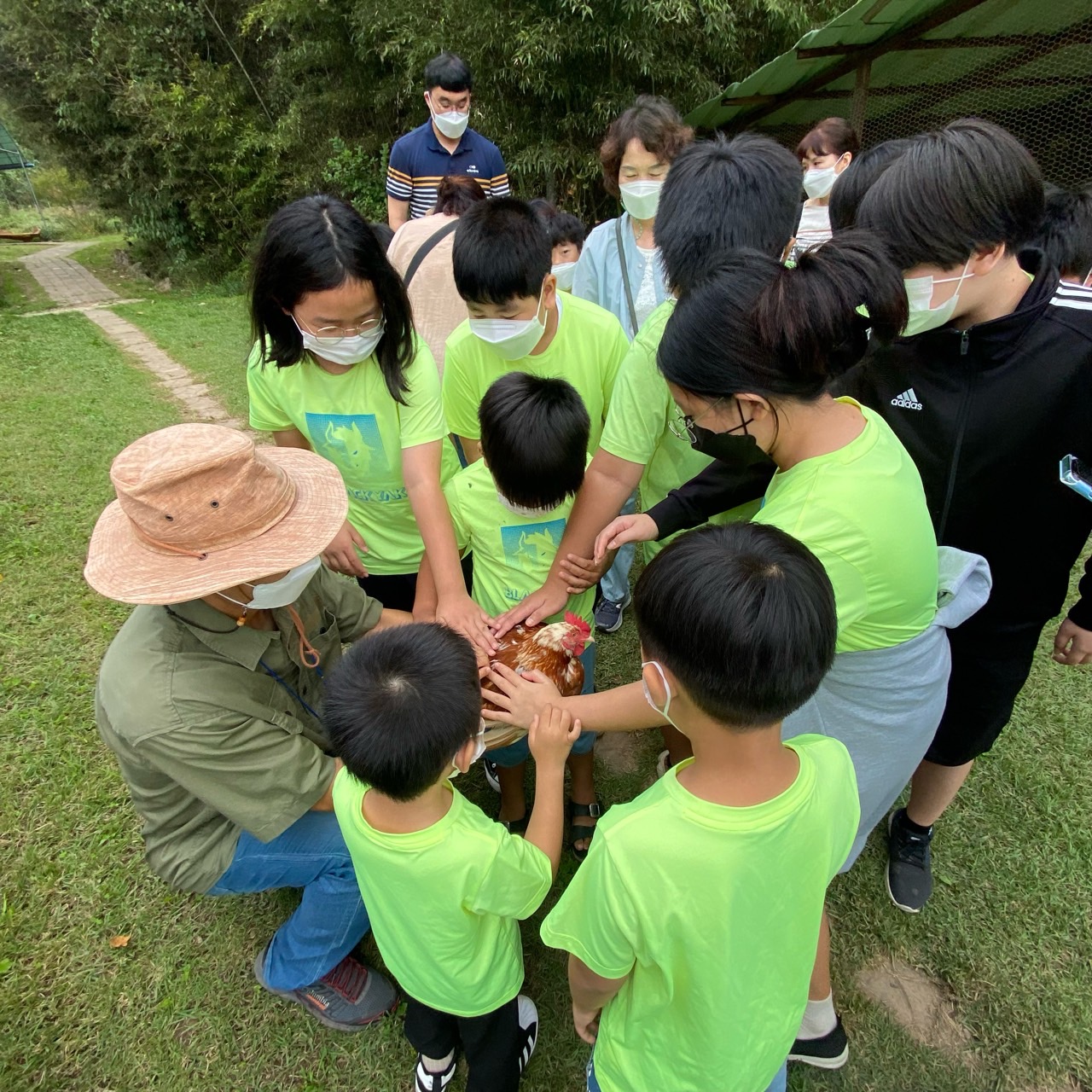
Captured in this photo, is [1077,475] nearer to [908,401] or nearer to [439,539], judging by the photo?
[908,401]

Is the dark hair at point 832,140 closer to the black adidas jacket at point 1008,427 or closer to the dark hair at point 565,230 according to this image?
the dark hair at point 565,230

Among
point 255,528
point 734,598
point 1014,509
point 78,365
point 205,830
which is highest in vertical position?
point 734,598

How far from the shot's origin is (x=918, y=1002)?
2074 mm

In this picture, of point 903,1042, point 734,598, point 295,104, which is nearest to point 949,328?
point 734,598

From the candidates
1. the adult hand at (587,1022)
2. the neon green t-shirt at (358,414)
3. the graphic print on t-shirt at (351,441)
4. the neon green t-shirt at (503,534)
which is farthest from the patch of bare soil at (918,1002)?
the graphic print on t-shirt at (351,441)

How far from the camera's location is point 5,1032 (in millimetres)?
2049

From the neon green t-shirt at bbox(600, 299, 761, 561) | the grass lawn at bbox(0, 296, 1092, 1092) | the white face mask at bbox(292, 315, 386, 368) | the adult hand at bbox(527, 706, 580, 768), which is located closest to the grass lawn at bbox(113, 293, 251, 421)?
the white face mask at bbox(292, 315, 386, 368)

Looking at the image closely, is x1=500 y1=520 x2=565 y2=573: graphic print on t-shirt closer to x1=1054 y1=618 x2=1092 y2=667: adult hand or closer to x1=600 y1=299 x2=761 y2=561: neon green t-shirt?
x1=600 y1=299 x2=761 y2=561: neon green t-shirt

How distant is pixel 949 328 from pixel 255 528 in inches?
70.9

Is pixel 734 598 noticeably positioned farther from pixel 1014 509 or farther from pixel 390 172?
pixel 390 172

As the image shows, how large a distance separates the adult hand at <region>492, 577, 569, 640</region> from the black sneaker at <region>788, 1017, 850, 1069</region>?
4.52 feet

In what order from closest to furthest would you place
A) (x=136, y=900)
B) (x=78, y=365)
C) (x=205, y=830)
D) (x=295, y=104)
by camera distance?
(x=205, y=830) → (x=136, y=900) → (x=78, y=365) → (x=295, y=104)

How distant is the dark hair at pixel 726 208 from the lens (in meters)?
1.73

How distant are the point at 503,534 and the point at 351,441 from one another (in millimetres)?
670
